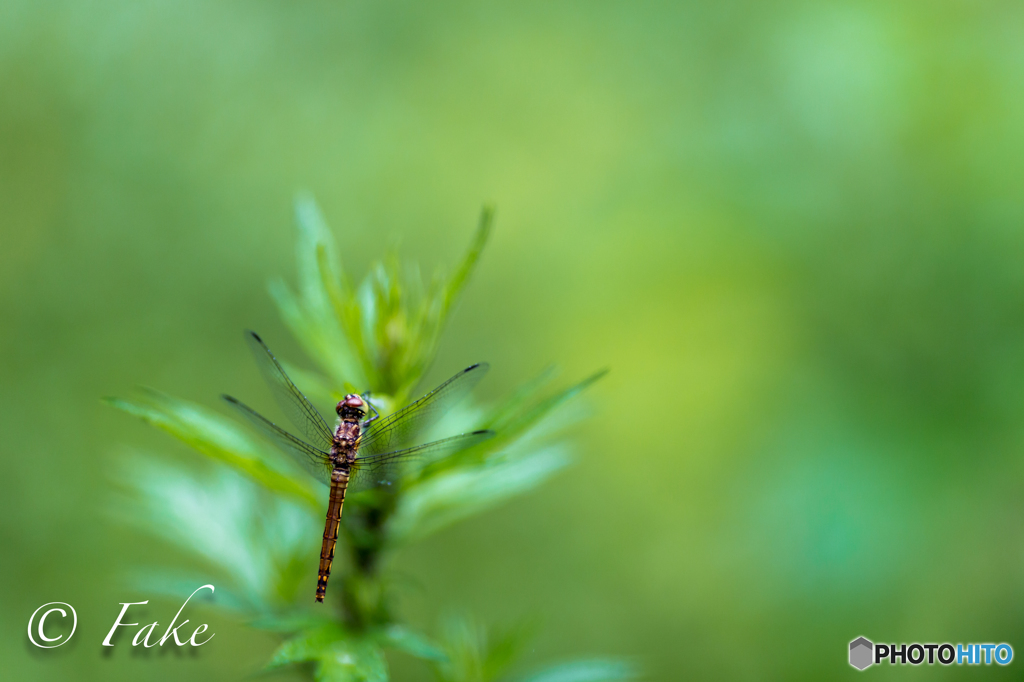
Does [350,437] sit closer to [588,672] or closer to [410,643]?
[410,643]

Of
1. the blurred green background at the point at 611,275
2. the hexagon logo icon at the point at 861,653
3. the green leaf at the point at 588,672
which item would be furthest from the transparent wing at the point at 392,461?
the hexagon logo icon at the point at 861,653

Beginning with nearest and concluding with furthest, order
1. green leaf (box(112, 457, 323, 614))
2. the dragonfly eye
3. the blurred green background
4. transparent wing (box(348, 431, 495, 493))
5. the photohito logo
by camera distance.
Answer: transparent wing (box(348, 431, 495, 493))
the dragonfly eye
green leaf (box(112, 457, 323, 614))
the photohito logo
the blurred green background

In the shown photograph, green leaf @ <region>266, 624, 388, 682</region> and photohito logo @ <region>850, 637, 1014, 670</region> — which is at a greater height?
photohito logo @ <region>850, 637, 1014, 670</region>

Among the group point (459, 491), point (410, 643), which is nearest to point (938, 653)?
point (459, 491)

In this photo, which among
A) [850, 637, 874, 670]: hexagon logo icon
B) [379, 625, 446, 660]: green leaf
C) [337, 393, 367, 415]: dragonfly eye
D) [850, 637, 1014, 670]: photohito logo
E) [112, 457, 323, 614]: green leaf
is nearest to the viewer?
[379, 625, 446, 660]: green leaf

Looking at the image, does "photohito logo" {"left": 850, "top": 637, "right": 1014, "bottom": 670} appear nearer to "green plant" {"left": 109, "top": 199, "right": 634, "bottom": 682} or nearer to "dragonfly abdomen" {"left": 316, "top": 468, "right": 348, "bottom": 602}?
"green plant" {"left": 109, "top": 199, "right": 634, "bottom": 682}

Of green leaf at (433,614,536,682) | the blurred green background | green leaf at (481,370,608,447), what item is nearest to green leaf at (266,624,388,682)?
green leaf at (433,614,536,682)

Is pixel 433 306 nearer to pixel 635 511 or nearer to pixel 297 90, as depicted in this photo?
pixel 635 511
